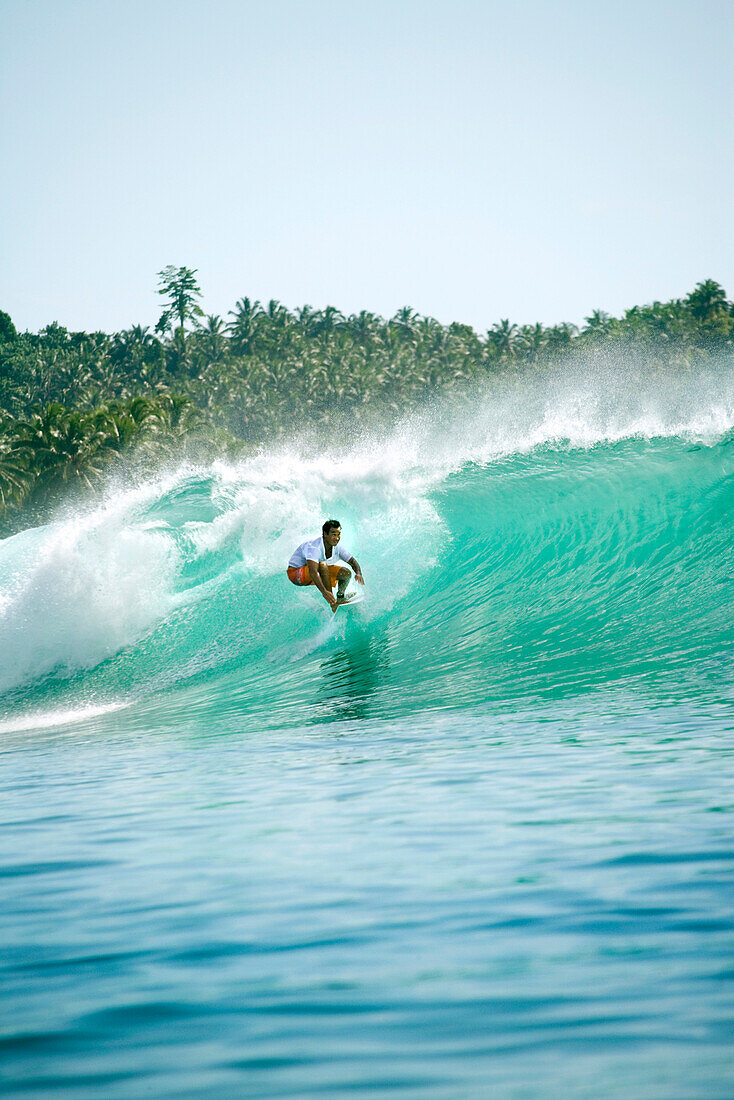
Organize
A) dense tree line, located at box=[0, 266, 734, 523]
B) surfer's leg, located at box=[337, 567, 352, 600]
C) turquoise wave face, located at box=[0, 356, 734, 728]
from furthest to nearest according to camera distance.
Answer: dense tree line, located at box=[0, 266, 734, 523] → surfer's leg, located at box=[337, 567, 352, 600] → turquoise wave face, located at box=[0, 356, 734, 728]

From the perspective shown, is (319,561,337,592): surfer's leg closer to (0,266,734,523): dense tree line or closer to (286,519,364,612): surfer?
(286,519,364,612): surfer

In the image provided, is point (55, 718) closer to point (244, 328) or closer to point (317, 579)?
point (317, 579)

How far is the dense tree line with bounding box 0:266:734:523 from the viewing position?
2923 inches

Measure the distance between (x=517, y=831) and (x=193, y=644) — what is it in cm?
819

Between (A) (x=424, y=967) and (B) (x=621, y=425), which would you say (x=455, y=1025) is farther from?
(B) (x=621, y=425)

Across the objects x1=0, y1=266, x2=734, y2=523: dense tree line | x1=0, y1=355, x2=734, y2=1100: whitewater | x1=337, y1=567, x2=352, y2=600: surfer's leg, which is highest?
x1=0, y1=266, x2=734, y2=523: dense tree line

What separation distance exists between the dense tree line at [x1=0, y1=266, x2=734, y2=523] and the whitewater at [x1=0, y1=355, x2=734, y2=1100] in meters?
50.3

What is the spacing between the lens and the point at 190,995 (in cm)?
290

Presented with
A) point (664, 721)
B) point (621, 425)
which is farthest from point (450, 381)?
point (664, 721)

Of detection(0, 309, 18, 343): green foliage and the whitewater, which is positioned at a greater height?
detection(0, 309, 18, 343): green foliage

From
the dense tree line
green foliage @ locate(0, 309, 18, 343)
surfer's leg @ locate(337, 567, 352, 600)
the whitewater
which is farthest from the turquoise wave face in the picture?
green foliage @ locate(0, 309, 18, 343)

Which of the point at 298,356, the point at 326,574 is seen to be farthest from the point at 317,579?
the point at 298,356

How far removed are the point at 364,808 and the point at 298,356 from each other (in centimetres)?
8122

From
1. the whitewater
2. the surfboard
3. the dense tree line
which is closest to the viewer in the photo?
the whitewater
